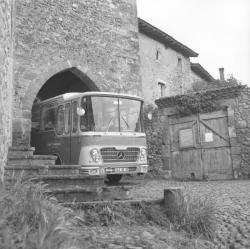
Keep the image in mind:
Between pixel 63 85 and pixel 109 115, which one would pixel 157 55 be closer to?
pixel 63 85

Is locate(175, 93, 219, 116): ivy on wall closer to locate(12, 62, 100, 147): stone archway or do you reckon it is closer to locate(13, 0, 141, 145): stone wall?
locate(13, 0, 141, 145): stone wall

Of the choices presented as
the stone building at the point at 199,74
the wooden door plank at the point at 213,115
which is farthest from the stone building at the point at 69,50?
the stone building at the point at 199,74

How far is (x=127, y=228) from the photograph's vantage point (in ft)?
13.7

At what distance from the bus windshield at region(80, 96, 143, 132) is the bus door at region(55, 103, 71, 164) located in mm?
579

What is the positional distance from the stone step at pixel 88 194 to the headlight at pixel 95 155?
2.83 m

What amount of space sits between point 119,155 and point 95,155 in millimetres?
641

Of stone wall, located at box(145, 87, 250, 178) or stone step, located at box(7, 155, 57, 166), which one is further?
stone wall, located at box(145, 87, 250, 178)

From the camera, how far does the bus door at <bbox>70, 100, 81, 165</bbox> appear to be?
8094 millimetres

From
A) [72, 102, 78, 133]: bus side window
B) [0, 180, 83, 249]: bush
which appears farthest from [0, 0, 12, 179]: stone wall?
[72, 102, 78, 133]: bus side window

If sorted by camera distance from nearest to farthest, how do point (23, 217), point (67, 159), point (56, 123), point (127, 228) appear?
point (23, 217) < point (127, 228) < point (67, 159) < point (56, 123)

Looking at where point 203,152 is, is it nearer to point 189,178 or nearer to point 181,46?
point 189,178

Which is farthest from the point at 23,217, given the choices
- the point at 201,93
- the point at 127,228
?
the point at 201,93

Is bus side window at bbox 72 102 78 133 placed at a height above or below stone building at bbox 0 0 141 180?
below

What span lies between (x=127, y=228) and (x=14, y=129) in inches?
279
